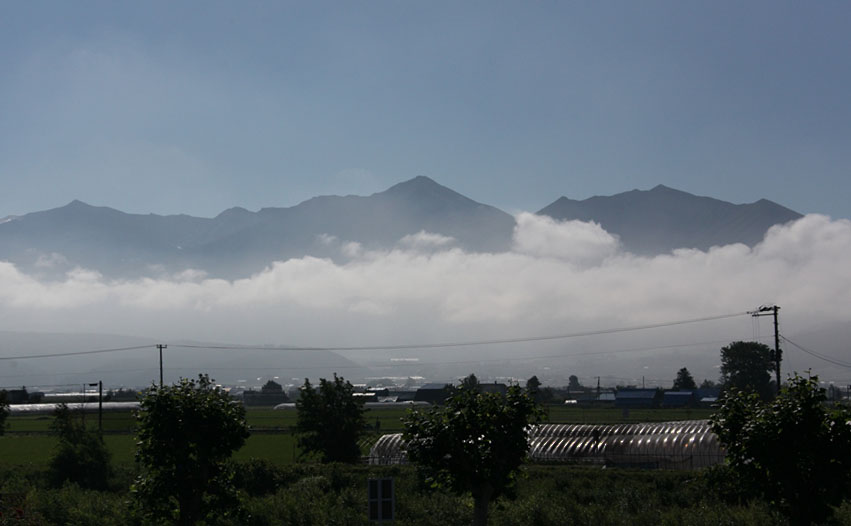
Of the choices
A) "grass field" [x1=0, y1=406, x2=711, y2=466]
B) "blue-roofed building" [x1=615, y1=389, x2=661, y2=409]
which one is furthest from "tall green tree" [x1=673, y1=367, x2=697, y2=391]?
"grass field" [x1=0, y1=406, x2=711, y2=466]

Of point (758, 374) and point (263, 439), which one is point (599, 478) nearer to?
point (263, 439)

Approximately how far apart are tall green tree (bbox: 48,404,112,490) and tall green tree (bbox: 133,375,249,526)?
2339cm

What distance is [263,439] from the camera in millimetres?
83188

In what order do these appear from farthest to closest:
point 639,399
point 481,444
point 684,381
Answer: point 684,381, point 639,399, point 481,444

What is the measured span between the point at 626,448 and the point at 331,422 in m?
21.8

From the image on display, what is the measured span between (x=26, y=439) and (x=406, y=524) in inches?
2672

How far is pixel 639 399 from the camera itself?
16712 cm

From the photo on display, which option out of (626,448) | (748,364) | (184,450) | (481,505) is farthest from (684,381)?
(184,450)

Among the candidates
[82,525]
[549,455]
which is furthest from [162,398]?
[549,455]

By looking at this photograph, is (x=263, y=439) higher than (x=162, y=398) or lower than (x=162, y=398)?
lower

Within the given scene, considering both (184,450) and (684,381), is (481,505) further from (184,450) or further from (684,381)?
(684,381)

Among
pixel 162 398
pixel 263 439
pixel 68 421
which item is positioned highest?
pixel 162 398

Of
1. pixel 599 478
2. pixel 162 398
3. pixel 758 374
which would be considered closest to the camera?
pixel 162 398

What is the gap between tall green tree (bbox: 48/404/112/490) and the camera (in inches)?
1831
